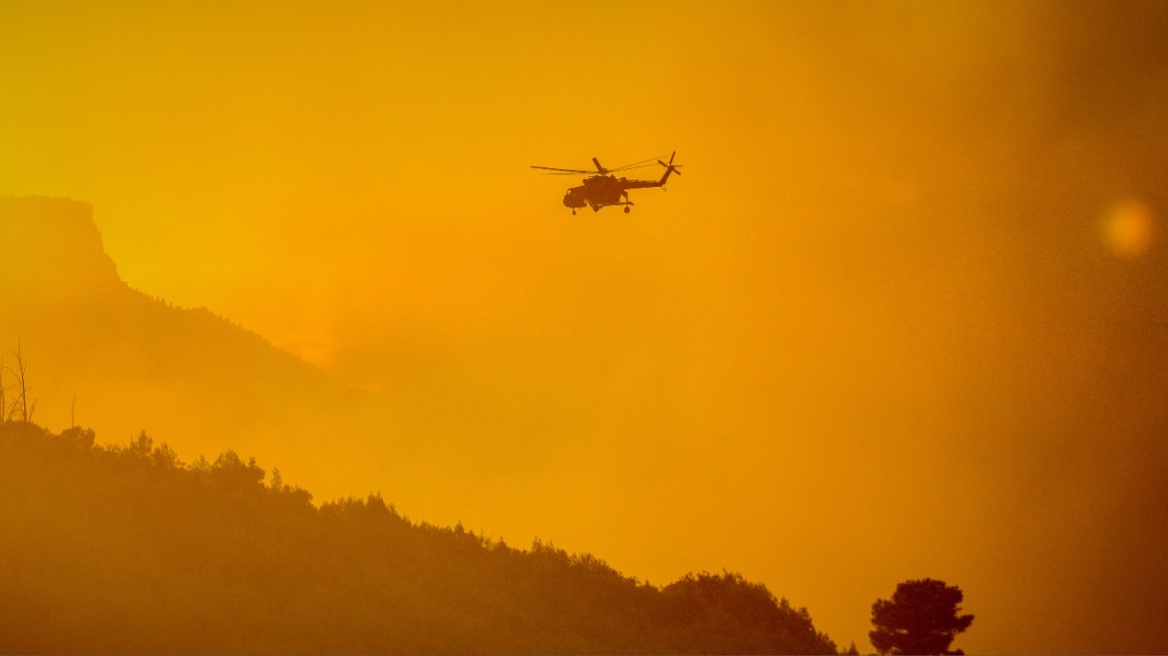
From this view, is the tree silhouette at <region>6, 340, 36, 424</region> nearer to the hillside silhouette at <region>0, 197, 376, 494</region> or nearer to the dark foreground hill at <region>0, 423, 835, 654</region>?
the dark foreground hill at <region>0, 423, 835, 654</region>

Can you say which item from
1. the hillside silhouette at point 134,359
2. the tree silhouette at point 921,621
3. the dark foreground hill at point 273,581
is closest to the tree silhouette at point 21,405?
the dark foreground hill at point 273,581

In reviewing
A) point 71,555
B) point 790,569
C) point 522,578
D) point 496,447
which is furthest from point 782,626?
point 496,447

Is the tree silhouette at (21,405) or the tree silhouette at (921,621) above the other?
the tree silhouette at (21,405)

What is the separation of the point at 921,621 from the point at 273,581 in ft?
59.1

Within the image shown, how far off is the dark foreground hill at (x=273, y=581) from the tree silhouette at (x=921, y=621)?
9.06 feet

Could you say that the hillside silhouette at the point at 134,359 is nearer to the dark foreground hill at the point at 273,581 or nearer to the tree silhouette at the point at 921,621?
the dark foreground hill at the point at 273,581

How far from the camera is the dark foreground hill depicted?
83.3ft

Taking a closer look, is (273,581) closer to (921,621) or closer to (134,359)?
(921,621)

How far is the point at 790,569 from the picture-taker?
6983 inches

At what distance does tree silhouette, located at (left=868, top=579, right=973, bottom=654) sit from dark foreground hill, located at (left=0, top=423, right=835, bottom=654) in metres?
2.76

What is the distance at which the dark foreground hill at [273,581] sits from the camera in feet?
83.3

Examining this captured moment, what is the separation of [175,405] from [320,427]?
29990 millimetres

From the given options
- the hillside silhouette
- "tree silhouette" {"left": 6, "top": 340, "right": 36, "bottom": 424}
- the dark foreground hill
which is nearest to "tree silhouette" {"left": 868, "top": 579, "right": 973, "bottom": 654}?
the dark foreground hill

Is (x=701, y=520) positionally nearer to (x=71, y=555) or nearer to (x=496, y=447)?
(x=496, y=447)
